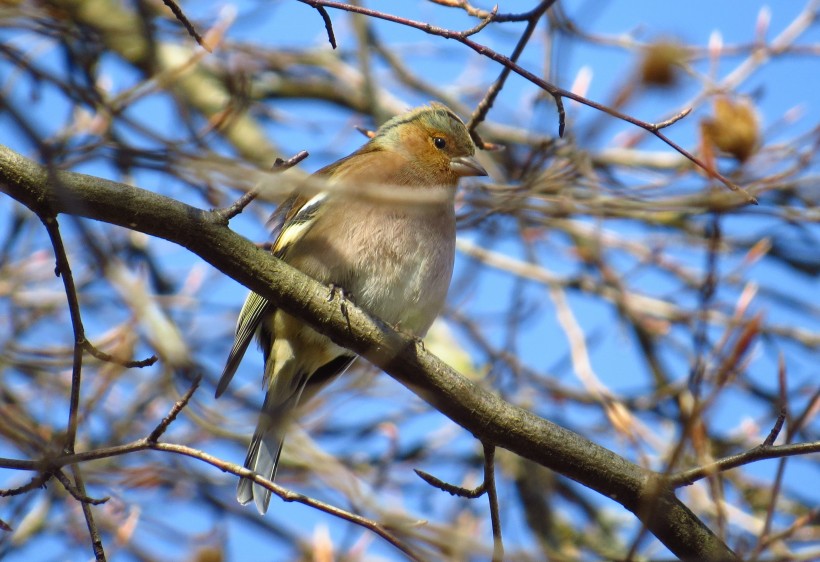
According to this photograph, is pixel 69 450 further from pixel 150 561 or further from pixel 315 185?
pixel 150 561

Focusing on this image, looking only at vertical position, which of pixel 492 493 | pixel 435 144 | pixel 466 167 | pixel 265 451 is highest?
pixel 435 144

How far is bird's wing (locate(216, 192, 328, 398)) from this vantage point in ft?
13.2

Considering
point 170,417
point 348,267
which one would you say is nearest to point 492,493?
point 170,417

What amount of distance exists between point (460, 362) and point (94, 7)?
3.60 m

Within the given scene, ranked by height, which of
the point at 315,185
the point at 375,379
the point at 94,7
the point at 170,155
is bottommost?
the point at 315,185

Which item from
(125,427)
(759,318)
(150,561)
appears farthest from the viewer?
(125,427)

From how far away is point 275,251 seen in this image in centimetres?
438

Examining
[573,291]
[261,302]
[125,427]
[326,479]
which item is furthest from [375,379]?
[573,291]

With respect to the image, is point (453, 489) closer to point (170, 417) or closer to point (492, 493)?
point (492, 493)

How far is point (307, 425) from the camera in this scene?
5.35 metres

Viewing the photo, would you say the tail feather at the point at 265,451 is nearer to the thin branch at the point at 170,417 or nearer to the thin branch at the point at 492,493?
the thin branch at the point at 492,493

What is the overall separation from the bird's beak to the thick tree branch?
1.55 meters

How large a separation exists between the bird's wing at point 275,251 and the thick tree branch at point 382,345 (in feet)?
2.61

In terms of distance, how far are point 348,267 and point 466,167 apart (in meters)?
0.98
